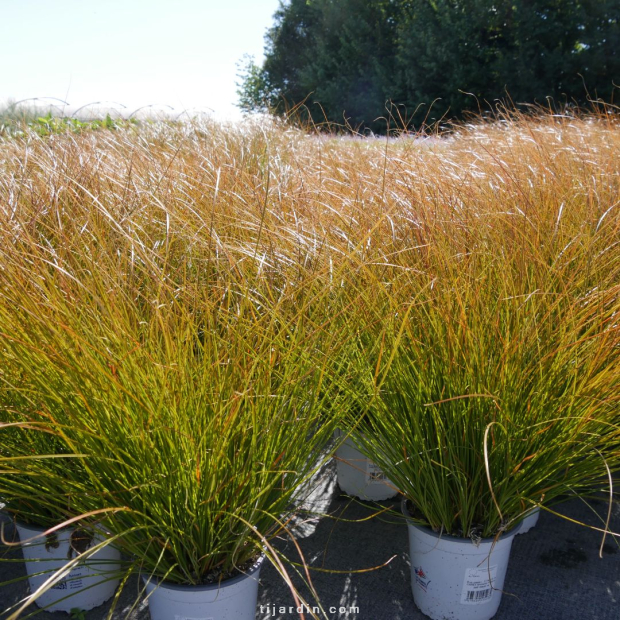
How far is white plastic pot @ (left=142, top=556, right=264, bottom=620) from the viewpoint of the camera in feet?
3.78

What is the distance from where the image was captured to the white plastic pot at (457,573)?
1.31 m

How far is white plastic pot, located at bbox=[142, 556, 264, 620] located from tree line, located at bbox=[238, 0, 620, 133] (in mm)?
13702

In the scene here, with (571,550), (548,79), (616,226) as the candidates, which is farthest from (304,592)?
(548,79)

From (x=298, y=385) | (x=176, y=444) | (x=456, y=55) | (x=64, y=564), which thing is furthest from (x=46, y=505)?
(x=456, y=55)

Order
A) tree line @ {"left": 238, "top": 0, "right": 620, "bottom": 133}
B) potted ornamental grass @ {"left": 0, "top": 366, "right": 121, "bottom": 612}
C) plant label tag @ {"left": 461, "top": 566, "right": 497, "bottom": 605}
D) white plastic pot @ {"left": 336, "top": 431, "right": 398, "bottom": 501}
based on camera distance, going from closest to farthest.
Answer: potted ornamental grass @ {"left": 0, "top": 366, "right": 121, "bottom": 612}, plant label tag @ {"left": 461, "top": 566, "right": 497, "bottom": 605}, white plastic pot @ {"left": 336, "top": 431, "right": 398, "bottom": 501}, tree line @ {"left": 238, "top": 0, "right": 620, "bottom": 133}

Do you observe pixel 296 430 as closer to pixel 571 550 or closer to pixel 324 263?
pixel 324 263

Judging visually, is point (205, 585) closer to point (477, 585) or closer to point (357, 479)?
point (477, 585)

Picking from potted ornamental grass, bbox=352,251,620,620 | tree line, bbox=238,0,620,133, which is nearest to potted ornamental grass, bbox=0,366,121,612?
potted ornamental grass, bbox=352,251,620,620

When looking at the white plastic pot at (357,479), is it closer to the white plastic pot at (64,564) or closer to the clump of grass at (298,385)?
the clump of grass at (298,385)

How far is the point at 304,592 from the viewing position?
4.88 ft

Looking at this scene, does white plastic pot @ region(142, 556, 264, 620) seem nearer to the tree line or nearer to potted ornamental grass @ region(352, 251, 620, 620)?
potted ornamental grass @ region(352, 251, 620, 620)

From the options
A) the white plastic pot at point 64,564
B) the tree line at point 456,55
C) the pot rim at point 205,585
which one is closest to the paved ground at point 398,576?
the white plastic pot at point 64,564

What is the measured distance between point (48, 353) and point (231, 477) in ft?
1.48

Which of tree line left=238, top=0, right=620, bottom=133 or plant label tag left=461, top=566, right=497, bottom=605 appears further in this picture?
tree line left=238, top=0, right=620, bottom=133
